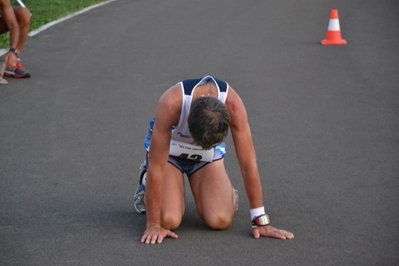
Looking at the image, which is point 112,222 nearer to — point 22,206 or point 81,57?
point 22,206

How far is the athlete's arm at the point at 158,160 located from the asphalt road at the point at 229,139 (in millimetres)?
157

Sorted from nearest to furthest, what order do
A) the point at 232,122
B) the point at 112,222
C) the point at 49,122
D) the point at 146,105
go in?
the point at 232,122 < the point at 112,222 < the point at 49,122 < the point at 146,105

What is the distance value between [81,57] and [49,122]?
4210 mm

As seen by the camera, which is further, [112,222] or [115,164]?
[115,164]

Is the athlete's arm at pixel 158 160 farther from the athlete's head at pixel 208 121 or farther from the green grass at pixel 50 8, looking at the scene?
the green grass at pixel 50 8

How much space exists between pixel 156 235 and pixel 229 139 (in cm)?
358

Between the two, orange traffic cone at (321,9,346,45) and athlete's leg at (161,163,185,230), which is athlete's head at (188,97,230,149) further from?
orange traffic cone at (321,9,346,45)

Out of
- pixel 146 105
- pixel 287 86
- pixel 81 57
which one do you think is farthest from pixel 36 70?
pixel 287 86

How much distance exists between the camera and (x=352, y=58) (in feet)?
46.8

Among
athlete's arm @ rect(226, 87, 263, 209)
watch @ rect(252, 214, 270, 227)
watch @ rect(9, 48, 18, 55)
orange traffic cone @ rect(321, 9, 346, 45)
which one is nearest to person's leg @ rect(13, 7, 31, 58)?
watch @ rect(9, 48, 18, 55)

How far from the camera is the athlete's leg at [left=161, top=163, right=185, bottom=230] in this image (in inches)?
247

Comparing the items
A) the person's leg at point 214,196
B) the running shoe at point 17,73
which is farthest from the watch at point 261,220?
the running shoe at point 17,73

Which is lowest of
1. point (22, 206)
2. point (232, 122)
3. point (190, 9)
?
point (190, 9)

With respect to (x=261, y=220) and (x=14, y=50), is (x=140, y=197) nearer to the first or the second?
(x=261, y=220)
